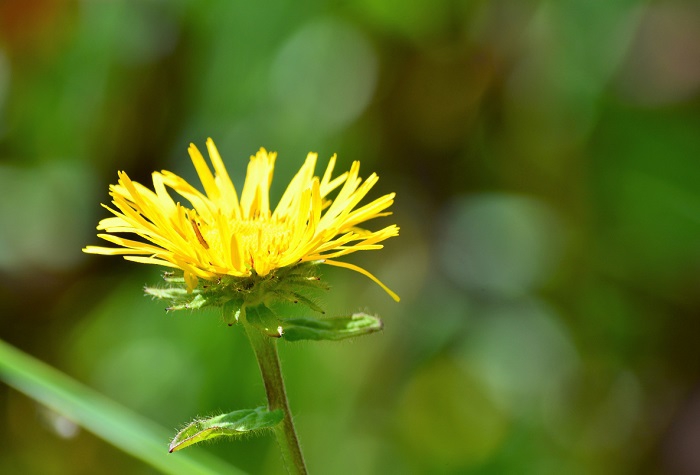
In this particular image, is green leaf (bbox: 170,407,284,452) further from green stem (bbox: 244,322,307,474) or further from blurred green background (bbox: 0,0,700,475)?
blurred green background (bbox: 0,0,700,475)

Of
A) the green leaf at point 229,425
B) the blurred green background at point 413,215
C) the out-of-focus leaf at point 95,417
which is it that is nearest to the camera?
the green leaf at point 229,425

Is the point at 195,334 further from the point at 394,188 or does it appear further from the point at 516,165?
the point at 516,165

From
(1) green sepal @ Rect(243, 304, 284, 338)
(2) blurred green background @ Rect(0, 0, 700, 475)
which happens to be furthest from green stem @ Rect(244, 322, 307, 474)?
(2) blurred green background @ Rect(0, 0, 700, 475)

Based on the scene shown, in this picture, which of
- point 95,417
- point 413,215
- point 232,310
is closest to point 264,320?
point 232,310

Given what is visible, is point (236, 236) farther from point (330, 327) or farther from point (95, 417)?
point (95, 417)

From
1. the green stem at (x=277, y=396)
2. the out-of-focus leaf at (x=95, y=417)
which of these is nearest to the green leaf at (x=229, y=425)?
the green stem at (x=277, y=396)

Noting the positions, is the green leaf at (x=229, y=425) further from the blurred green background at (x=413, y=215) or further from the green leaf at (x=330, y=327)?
the blurred green background at (x=413, y=215)

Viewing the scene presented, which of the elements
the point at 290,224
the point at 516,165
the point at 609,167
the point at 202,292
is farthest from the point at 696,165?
the point at 202,292
